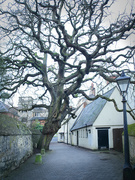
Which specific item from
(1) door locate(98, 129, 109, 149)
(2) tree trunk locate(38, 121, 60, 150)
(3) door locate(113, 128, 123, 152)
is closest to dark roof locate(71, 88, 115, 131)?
(1) door locate(98, 129, 109, 149)

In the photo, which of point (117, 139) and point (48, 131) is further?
point (117, 139)

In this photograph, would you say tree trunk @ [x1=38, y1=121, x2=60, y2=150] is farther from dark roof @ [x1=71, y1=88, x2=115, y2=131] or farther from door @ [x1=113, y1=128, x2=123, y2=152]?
door @ [x1=113, y1=128, x2=123, y2=152]

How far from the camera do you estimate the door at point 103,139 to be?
20.3m

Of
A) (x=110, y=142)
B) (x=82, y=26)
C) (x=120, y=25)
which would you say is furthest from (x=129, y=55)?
(x=110, y=142)

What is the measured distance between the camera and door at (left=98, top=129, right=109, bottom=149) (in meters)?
20.3

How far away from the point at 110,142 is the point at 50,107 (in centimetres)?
839

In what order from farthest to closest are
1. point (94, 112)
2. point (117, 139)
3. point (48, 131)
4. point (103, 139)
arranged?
point (94, 112) < point (103, 139) < point (117, 139) < point (48, 131)

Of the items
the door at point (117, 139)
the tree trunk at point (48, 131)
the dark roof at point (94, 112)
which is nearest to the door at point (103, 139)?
the door at point (117, 139)

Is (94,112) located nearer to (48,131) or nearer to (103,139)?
(103,139)

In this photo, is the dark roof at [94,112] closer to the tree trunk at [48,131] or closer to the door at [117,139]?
the door at [117,139]

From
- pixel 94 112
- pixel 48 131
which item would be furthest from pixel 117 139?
pixel 48 131

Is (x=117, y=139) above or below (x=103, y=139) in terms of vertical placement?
above

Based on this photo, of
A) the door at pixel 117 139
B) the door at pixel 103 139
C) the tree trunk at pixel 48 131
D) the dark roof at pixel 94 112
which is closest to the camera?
the tree trunk at pixel 48 131

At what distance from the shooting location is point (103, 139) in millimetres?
20500
